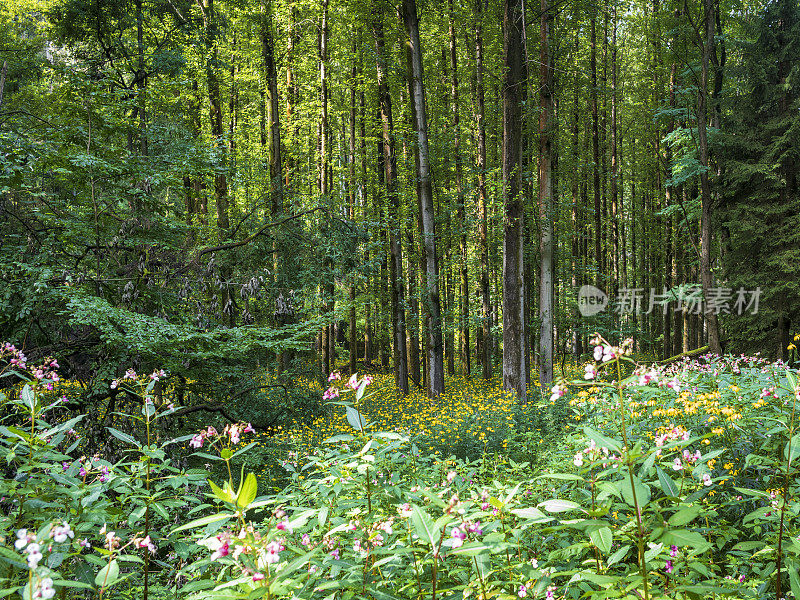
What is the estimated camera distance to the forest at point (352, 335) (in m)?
1.52

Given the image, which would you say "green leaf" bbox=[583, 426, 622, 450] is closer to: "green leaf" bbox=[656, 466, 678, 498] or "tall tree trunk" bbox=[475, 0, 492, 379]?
"green leaf" bbox=[656, 466, 678, 498]

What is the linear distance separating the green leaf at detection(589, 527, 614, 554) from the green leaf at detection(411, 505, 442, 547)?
1.43ft

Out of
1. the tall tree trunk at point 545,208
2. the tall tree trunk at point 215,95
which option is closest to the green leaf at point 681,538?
the tall tree trunk at point 215,95

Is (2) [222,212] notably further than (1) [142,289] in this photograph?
Yes

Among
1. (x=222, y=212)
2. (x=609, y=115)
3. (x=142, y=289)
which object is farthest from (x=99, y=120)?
(x=609, y=115)

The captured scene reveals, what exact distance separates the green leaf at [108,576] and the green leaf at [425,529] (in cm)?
82

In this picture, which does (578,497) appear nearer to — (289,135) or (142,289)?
(142,289)

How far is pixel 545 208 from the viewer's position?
918 centimetres

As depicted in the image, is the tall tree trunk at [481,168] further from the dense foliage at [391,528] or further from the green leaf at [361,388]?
the green leaf at [361,388]

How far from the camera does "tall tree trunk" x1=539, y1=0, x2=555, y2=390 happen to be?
29.7 feet

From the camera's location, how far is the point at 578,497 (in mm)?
2600

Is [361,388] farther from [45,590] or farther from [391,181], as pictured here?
[391,181]

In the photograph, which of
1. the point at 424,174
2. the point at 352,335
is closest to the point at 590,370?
the point at 424,174

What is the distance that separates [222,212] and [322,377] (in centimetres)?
543
